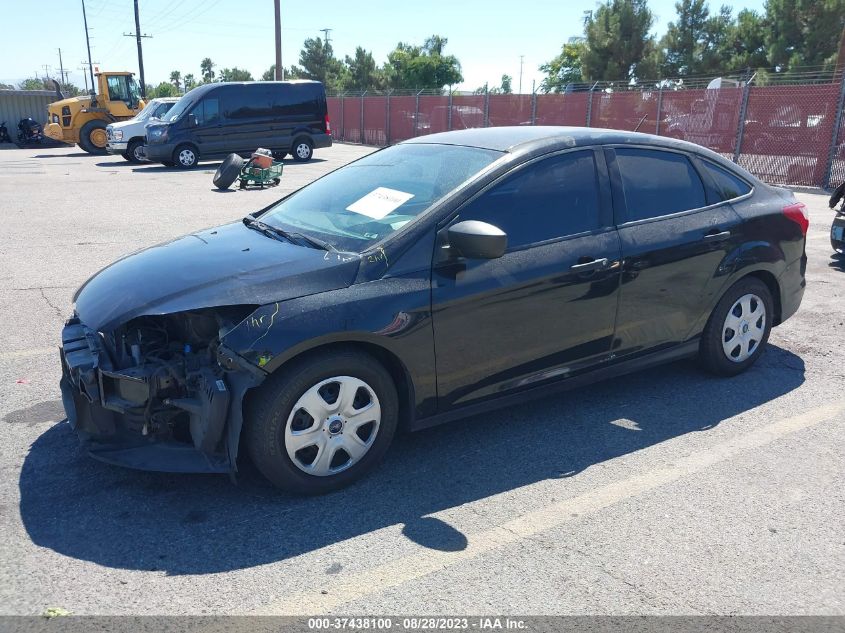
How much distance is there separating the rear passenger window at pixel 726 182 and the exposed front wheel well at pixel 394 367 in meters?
2.61

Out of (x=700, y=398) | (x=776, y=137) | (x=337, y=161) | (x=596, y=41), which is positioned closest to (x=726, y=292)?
(x=700, y=398)

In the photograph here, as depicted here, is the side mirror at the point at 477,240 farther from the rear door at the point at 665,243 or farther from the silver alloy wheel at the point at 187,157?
the silver alloy wheel at the point at 187,157

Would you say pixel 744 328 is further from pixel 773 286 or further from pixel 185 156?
pixel 185 156

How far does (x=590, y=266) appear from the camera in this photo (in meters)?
4.00

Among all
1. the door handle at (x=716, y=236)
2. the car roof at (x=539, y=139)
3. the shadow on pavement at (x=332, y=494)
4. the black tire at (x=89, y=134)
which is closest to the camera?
the shadow on pavement at (x=332, y=494)

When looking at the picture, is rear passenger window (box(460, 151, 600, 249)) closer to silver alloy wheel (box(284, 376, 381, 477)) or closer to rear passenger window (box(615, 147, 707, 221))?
rear passenger window (box(615, 147, 707, 221))

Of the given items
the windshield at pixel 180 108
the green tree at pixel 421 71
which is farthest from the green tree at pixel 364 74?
the windshield at pixel 180 108

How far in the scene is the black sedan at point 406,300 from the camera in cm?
324

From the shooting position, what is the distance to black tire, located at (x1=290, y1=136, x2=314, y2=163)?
21.9 meters

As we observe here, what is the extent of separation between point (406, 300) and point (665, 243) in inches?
70.9

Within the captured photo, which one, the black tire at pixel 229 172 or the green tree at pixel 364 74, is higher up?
the green tree at pixel 364 74

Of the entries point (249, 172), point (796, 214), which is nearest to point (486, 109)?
point (249, 172)

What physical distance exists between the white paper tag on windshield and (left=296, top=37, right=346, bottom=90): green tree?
271ft

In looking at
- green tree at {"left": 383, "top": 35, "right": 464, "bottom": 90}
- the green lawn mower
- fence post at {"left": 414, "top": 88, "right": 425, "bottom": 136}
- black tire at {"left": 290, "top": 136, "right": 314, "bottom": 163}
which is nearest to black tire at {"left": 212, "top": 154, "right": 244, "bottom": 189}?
the green lawn mower
